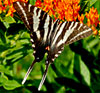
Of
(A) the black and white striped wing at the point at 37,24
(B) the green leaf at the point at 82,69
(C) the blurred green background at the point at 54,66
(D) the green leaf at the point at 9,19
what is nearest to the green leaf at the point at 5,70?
(C) the blurred green background at the point at 54,66

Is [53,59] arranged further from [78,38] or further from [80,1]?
[80,1]

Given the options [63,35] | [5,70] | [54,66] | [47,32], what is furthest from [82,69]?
[5,70]

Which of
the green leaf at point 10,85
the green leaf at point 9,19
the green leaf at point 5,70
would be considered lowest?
the green leaf at point 10,85

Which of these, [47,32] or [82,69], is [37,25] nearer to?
[47,32]

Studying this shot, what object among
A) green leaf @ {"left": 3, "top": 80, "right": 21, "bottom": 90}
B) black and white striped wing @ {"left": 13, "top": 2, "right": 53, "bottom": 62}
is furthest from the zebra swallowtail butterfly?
green leaf @ {"left": 3, "top": 80, "right": 21, "bottom": 90}

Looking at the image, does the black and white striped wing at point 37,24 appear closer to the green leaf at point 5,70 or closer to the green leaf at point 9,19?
the green leaf at point 9,19
